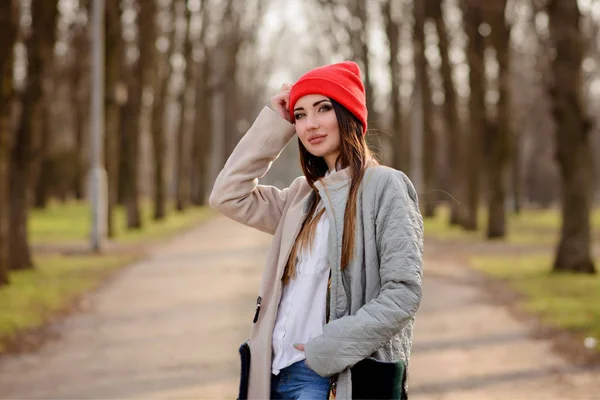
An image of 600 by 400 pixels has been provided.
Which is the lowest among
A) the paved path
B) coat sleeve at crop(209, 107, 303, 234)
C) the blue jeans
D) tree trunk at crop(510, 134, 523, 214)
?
the paved path

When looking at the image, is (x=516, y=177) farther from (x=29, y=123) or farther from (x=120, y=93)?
(x=29, y=123)

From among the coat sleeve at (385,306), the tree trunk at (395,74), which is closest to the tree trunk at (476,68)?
the tree trunk at (395,74)

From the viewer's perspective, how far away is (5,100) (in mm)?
11867

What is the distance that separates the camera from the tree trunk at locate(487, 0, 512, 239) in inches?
863

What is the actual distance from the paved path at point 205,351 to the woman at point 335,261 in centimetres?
370

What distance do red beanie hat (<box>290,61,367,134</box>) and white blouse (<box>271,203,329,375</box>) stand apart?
1.34 ft

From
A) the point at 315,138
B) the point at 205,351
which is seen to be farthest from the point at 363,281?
the point at 205,351

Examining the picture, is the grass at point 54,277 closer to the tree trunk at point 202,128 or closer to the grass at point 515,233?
the grass at point 515,233

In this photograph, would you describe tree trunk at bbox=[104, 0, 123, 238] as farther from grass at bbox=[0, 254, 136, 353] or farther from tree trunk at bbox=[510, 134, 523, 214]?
tree trunk at bbox=[510, 134, 523, 214]

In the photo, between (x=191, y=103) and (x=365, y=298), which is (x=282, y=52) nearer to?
(x=191, y=103)

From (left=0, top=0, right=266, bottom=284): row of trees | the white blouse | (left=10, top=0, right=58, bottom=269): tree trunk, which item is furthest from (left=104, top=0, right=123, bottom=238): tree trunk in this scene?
the white blouse

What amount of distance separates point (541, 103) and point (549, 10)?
3007 centimetres

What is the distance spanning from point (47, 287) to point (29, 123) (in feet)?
10.2

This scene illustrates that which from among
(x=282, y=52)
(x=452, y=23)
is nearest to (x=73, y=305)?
(x=452, y=23)
